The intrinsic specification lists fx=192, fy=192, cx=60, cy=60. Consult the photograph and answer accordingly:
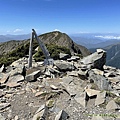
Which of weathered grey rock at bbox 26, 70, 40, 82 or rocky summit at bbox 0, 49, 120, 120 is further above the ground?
weathered grey rock at bbox 26, 70, 40, 82

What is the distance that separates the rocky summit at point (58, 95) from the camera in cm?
907

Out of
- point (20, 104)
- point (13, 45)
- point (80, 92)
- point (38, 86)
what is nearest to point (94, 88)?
point (80, 92)

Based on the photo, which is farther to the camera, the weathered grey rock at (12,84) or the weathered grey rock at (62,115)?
the weathered grey rock at (12,84)

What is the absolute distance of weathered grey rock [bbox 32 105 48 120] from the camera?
8665 millimetres

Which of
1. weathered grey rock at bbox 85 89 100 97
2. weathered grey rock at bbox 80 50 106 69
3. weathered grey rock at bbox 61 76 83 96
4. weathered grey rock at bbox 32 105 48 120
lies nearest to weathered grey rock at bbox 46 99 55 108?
weathered grey rock at bbox 32 105 48 120

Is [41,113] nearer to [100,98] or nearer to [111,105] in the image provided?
[100,98]

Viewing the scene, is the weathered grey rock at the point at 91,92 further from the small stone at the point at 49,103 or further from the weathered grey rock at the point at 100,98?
the small stone at the point at 49,103

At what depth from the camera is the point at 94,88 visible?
38.1 feet

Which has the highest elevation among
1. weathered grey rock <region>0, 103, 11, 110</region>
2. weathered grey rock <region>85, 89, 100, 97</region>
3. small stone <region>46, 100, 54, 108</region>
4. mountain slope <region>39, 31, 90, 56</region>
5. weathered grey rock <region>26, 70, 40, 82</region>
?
weathered grey rock <region>26, 70, 40, 82</region>

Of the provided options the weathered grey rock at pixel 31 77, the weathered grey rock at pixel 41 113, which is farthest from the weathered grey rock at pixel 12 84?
the weathered grey rock at pixel 41 113

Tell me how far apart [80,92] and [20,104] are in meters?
3.41

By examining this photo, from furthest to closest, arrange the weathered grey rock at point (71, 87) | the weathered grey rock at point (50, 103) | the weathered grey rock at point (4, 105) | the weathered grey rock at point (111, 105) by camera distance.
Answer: the weathered grey rock at point (71, 87)
the weathered grey rock at point (4, 105)
the weathered grey rock at point (50, 103)
the weathered grey rock at point (111, 105)

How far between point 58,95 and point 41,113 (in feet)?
7.56

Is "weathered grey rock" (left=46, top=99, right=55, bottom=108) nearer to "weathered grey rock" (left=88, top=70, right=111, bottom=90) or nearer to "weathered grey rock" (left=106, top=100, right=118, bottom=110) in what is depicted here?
"weathered grey rock" (left=106, top=100, right=118, bottom=110)
